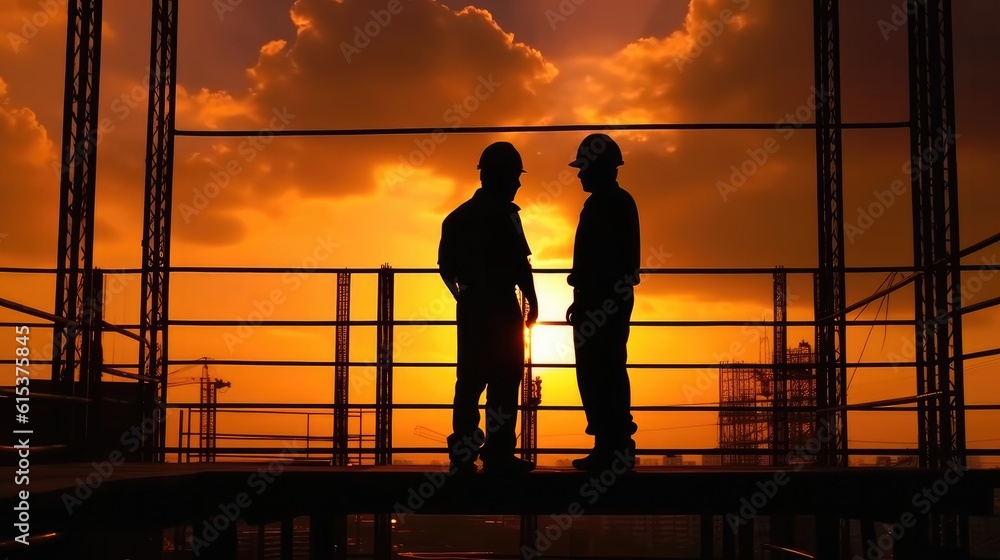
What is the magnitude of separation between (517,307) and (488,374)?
12.9 inches

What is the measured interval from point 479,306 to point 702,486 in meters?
1.27

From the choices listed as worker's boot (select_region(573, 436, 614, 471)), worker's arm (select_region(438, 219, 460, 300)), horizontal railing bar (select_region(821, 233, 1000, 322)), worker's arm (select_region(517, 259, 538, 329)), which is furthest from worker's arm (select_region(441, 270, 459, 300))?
horizontal railing bar (select_region(821, 233, 1000, 322))

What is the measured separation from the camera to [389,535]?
8.23m

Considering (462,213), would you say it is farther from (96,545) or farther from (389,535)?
(96,545)

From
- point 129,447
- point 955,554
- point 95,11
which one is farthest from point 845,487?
point 95,11

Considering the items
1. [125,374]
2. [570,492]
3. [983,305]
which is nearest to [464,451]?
[570,492]

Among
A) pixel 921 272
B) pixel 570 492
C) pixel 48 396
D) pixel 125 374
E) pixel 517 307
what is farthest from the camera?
pixel 125 374

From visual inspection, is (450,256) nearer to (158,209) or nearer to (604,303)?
(604,303)

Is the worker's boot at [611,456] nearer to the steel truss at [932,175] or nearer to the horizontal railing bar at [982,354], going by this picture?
the horizontal railing bar at [982,354]

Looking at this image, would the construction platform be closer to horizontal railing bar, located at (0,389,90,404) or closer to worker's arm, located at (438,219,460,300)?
horizontal railing bar, located at (0,389,90,404)

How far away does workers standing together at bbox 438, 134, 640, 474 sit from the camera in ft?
15.5

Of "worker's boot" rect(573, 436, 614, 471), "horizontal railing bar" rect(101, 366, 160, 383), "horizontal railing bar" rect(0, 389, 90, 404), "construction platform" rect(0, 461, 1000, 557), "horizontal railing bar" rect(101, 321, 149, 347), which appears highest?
"horizontal railing bar" rect(101, 321, 149, 347)

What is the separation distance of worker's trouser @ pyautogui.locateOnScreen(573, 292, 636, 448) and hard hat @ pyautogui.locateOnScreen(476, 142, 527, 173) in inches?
27.0

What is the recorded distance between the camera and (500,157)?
474 cm
